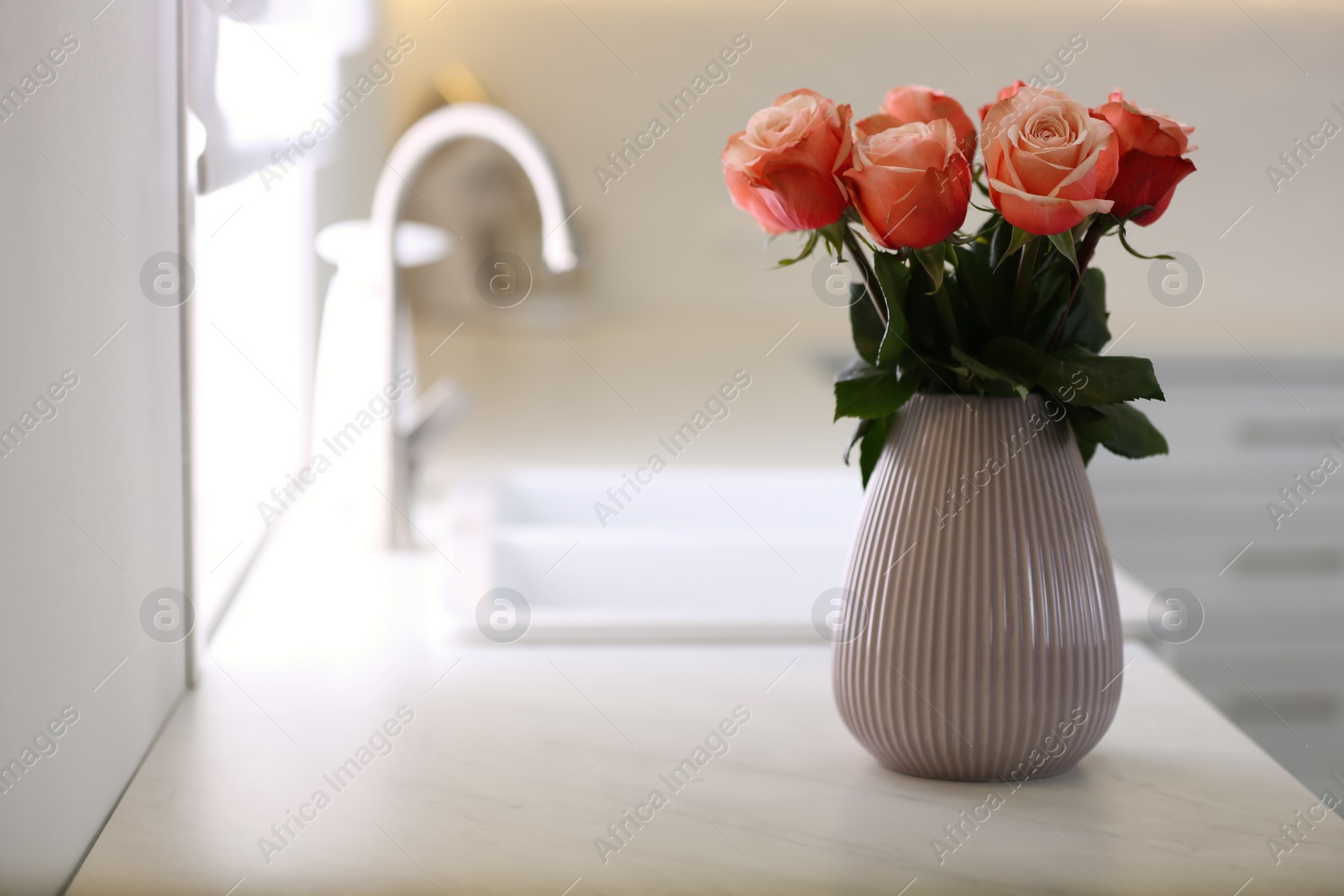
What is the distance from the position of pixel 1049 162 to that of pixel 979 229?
104 millimetres

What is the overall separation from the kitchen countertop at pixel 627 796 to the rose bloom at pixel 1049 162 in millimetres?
301

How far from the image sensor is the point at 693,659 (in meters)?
0.79

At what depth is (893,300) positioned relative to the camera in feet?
1.74

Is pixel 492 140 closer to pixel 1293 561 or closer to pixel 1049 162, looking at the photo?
pixel 1049 162

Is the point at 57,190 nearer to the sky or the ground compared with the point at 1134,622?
nearer to the sky

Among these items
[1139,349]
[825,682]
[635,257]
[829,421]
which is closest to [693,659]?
[825,682]

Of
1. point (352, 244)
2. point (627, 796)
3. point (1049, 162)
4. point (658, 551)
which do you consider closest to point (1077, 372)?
point (1049, 162)

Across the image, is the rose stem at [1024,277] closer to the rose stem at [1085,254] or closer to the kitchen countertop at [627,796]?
the rose stem at [1085,254]

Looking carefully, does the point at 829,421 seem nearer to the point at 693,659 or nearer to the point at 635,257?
the point at 635,257

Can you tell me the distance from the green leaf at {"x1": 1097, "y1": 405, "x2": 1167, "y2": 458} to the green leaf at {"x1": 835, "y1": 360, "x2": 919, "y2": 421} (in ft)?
0.37

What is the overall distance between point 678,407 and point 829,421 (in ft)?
0.82

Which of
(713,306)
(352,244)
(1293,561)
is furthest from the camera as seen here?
(713,306)

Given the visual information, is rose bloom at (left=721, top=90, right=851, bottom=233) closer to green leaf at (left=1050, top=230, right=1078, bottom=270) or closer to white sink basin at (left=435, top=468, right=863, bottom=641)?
green leaf at (left=1050, top=230, right=1078, bottom=270)

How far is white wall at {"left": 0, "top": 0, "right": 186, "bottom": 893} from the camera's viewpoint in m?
0.41
